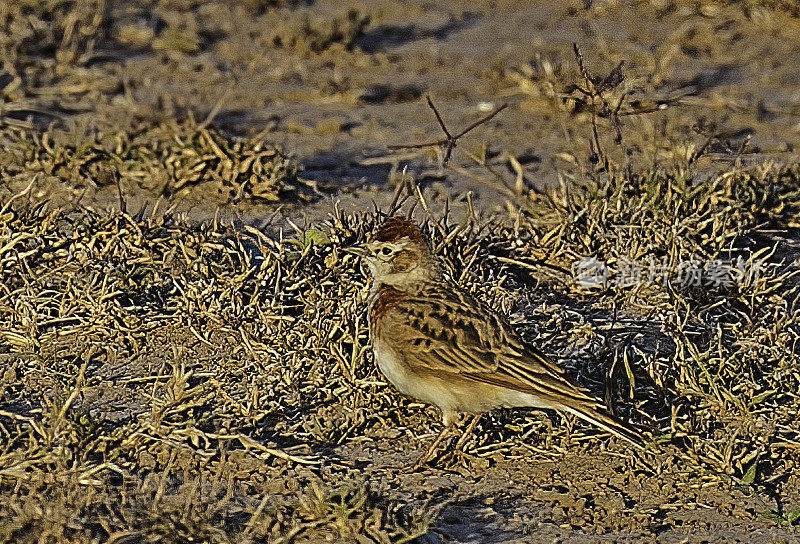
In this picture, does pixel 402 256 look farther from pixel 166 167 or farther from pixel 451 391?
pixel 166 167

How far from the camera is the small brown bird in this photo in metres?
4.52

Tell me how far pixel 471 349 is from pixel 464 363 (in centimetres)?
6

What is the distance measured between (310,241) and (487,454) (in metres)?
1.62

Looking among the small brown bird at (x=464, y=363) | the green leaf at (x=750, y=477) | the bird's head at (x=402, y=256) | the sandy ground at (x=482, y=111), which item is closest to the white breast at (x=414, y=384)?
the small brown bird at (x=464, y=363)

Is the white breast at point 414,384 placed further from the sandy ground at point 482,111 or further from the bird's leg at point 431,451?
the sandy ground at point 482,111

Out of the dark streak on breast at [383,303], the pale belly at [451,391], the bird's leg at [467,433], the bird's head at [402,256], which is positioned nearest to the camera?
the pale belly at [451,391]

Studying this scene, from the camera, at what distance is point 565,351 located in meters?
5.37

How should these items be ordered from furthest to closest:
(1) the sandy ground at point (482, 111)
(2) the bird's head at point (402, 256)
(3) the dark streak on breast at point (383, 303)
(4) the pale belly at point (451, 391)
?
1. (2) the bird's head at point (402, 256)
2. (3) the dark streak on breast at point (383, 303)
3. (4) the pale belly at point (451, 391)
4. (1) the sandy ground at point (482, 111)

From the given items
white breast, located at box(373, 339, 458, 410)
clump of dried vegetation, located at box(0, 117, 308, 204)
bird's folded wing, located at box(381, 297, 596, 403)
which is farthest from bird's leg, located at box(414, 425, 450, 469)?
clump of dried vegetation, located at box(0, 117, 308, 204)

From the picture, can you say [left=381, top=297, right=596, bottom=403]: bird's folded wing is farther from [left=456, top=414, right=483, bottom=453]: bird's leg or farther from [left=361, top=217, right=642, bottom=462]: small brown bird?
[left=456, top=414, right=483, bottom=453]: bird's leg

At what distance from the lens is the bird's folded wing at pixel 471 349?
4.53 m

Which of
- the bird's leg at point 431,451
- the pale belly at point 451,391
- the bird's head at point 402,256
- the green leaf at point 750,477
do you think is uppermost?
the bird's head at point 402,256

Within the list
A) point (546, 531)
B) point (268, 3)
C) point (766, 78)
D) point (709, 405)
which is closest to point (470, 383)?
point (546, 531)

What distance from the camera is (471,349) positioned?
462cm
